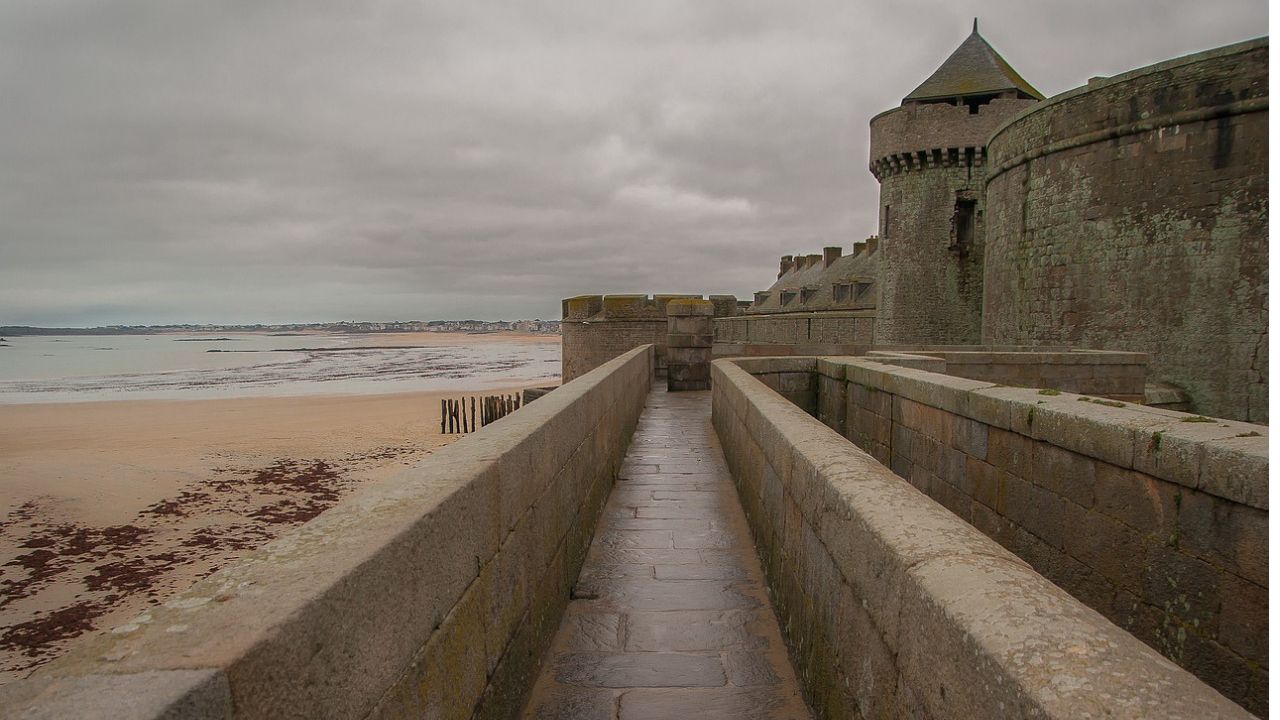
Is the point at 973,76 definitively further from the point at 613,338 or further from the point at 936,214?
the point at 613,338

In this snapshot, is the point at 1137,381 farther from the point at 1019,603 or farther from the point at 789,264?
the point at 789,264

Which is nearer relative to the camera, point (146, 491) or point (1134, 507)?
point (1134, 507)

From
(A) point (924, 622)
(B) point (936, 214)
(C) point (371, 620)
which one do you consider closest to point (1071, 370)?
(A) point (924, 622)

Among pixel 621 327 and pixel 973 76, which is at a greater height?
pixel 973 76

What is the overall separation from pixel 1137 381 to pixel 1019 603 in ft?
30.6

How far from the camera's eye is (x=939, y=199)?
82.8ft

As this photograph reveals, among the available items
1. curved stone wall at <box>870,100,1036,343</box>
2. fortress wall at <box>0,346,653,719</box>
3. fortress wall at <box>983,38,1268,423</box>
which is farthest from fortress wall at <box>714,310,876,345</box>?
fortress wall at <box>0,346,653,719</box>

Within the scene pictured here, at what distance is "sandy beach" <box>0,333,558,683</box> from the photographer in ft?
31.6

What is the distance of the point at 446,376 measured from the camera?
5531cm

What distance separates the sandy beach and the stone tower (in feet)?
58.7

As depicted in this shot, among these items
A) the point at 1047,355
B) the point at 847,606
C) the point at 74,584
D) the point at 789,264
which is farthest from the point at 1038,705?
the point at 789,264

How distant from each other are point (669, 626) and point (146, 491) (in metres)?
16.2

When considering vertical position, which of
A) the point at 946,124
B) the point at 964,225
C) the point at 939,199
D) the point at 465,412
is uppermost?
the point at 946,124

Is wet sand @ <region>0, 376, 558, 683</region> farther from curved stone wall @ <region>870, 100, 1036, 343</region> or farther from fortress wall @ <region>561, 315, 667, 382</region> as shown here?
curved stone wall @ <region>870, 100, 1036, 343</region>
